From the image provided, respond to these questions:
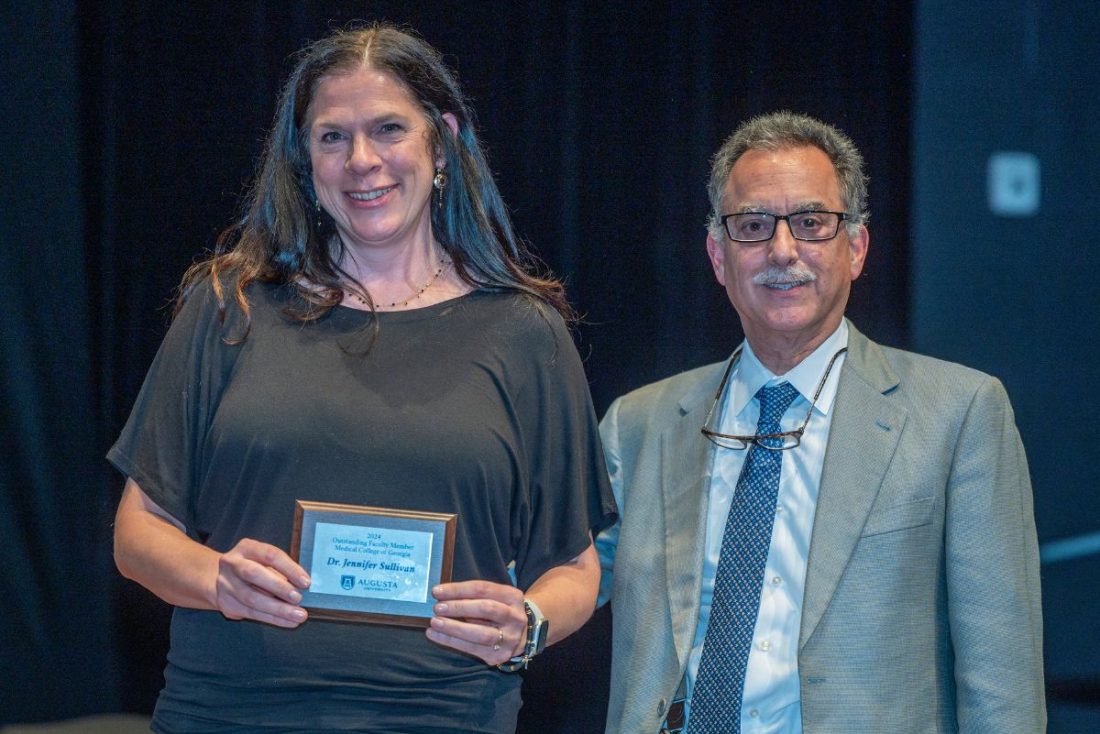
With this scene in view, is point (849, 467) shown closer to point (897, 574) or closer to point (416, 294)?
point (897, 574)

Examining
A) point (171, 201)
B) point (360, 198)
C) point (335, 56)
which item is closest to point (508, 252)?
point (360, 198)

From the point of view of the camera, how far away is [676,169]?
3246 millimetres

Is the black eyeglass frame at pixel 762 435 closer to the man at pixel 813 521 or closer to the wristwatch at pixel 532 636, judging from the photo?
the man at pixel 813 521

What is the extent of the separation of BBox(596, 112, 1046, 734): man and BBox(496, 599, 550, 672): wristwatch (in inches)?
18.0

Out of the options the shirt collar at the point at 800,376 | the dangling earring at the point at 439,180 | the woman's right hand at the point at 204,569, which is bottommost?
the woman's right hand at the point at 204,569

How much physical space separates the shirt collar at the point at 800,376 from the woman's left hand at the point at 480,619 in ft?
2.77

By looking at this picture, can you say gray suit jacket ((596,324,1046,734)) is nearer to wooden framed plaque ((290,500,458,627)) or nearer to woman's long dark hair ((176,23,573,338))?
woman's long dark hair ((176,23,573,338))

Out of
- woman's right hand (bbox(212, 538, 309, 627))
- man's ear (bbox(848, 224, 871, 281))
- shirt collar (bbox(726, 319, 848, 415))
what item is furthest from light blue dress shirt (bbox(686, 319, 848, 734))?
woman's right hand (bbox(212, 538, 309, 627))

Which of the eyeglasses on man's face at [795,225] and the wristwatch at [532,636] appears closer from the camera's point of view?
the wristwatch at [532,636]

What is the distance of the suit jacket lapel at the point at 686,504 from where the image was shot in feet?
7.06

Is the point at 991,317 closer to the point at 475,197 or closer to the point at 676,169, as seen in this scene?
the point at 676,169

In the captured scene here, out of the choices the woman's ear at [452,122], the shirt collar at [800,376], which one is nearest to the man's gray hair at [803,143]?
the shirt collar at [800,376]

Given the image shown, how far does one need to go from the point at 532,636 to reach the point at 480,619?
14cm

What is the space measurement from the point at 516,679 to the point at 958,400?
966 mm
